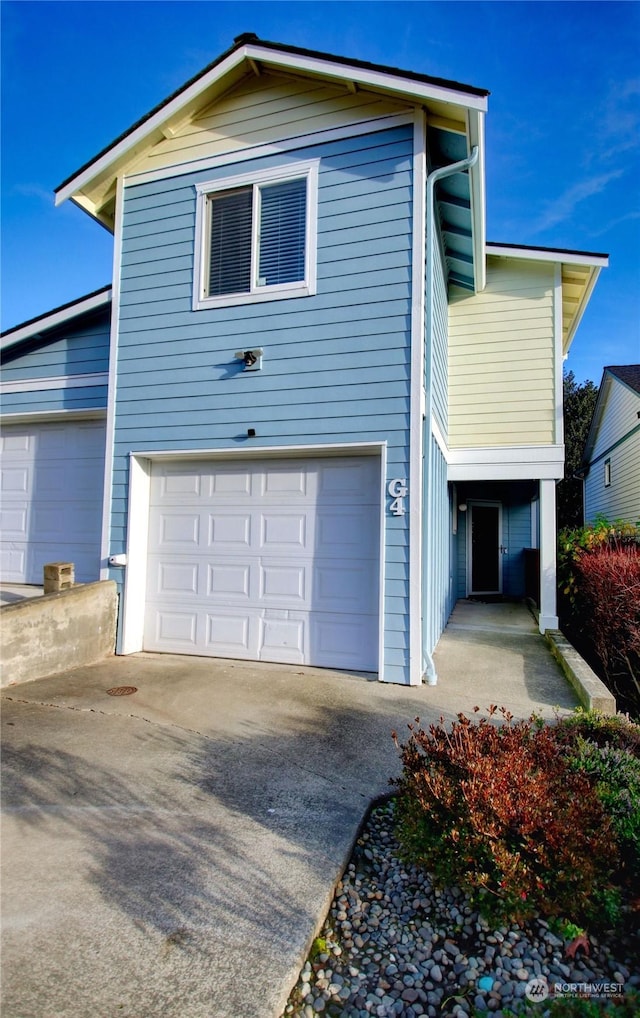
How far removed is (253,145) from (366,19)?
202 cm

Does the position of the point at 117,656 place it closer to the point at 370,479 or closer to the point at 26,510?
the point at 26,510

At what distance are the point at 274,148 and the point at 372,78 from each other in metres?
1.30

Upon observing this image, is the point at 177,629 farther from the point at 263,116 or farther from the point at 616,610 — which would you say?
the point at 263,116

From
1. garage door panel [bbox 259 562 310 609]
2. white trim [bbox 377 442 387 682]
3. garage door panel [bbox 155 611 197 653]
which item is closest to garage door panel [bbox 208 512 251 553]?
garage door panel [bbox 259 562 310 609]

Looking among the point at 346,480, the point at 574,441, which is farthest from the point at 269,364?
the point at 574,441

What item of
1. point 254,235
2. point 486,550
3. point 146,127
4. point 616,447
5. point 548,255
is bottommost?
point 486,550

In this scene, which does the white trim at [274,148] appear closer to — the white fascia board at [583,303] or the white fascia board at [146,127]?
the white fascia board at [146,127]

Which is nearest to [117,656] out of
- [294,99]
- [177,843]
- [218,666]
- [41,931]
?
[218,666]

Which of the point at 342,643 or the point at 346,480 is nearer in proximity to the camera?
the point at 342,643

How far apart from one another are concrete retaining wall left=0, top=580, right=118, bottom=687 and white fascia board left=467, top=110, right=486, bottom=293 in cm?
615

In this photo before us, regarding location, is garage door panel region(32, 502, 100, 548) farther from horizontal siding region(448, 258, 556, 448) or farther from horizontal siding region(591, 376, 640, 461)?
horizontal siding region(591, 376, 640, 461)

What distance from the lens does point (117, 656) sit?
633cm

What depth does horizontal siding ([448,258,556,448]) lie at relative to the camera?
8523mm

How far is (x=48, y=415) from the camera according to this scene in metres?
7.75
